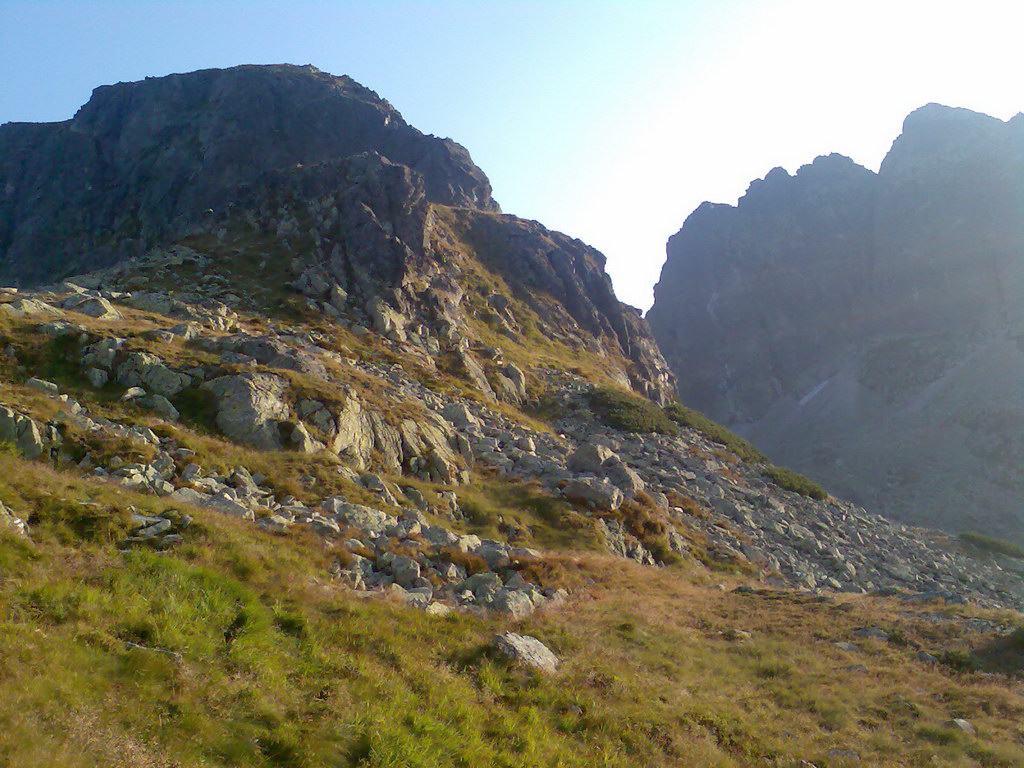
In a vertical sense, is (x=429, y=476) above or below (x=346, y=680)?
above

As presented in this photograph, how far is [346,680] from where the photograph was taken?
820cm

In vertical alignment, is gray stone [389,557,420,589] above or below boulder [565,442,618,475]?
below

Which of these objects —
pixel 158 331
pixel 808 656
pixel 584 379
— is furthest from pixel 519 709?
pixel 584 379

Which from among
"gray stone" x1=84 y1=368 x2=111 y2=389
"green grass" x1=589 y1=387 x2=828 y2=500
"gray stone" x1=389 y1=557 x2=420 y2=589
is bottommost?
"gray stone" x1=389 y1=557 x2=420 y2=589

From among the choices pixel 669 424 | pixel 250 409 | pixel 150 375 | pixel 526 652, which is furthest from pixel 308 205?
pixel 526 652

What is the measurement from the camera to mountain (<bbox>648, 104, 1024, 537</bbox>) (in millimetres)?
95750

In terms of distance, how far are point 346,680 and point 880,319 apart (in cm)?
16078

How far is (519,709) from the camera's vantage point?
368 inches

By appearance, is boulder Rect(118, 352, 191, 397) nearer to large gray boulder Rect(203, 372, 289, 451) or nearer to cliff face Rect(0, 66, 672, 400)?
large gray boulder Rect(203, 372, 289, 451)

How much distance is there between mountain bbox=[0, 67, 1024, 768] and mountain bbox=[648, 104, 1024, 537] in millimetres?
54420

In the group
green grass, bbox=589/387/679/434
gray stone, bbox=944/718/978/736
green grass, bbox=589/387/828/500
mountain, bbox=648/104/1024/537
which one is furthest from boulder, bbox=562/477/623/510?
mountain, bbox=648/104/1024/537

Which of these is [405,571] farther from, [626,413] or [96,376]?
[626,413]

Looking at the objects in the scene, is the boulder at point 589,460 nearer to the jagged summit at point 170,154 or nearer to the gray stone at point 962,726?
the gray stone at point 962,726

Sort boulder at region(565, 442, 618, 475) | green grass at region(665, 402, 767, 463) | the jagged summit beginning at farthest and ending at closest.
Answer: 1. the jagged summit
2. green grass at region(665, 402, 767, 463)
3. boulder at region(565, 442, 618, 475)
